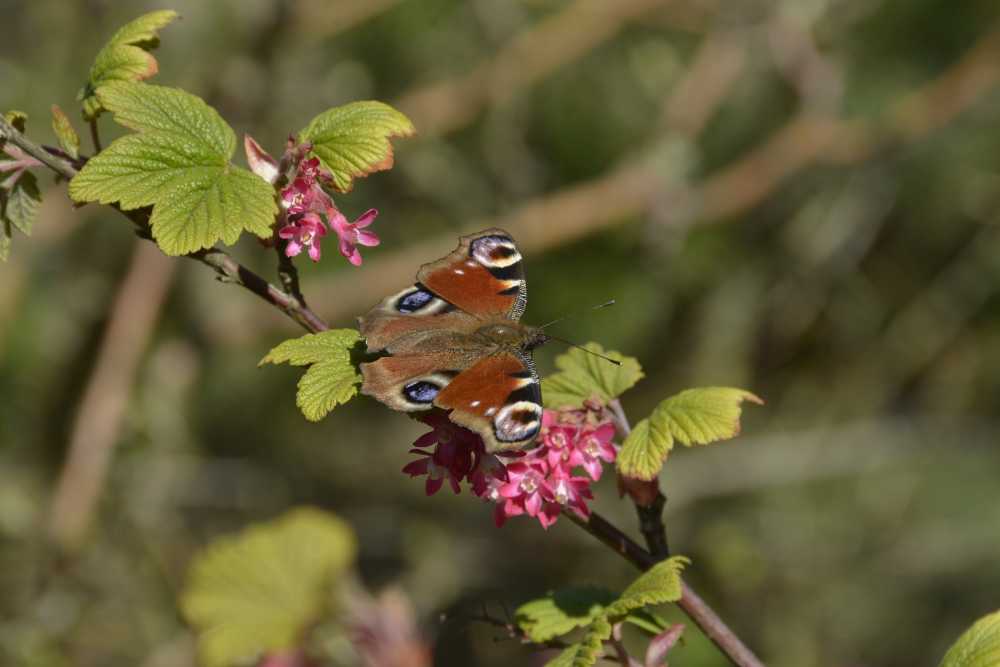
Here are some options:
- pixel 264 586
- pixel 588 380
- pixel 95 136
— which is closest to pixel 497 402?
pixel 588 380

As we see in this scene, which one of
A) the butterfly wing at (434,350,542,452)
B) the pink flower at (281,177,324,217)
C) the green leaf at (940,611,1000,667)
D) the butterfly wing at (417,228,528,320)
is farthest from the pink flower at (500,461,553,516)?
the green leaf at (940,611,1000,667)

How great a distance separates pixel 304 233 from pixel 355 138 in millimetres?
173

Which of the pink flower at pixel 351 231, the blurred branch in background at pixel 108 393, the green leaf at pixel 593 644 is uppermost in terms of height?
the pink flower at pixel 351 231

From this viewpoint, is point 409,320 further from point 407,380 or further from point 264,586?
point 264,586

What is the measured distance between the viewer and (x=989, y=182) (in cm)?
630

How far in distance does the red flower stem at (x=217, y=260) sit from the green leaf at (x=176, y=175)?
0.06 m

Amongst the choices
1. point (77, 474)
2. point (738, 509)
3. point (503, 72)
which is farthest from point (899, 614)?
point (77, 474)

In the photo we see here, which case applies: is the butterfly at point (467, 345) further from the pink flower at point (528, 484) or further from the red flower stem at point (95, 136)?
the red flower stem at point (95, 136)

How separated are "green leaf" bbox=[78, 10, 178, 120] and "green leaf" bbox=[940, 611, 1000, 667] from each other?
1.62 m

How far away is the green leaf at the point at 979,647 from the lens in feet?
5.77

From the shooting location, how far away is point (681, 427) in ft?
5.78

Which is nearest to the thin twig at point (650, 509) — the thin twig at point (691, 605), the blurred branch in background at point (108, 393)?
the thin twig at point (691, 605)

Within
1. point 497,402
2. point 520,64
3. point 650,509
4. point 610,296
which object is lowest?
point 610,296

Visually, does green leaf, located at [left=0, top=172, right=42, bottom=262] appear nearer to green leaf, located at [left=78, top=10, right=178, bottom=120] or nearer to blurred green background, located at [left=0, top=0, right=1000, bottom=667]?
green leaf, located at [left=78, top=10, right=178, bottom=120]
